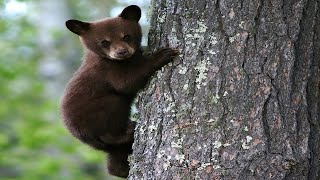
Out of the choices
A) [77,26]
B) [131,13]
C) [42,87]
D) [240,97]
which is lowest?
[42,87]

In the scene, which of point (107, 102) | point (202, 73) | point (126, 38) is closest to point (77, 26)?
point (126, 38)

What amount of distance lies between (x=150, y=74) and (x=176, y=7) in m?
0.41

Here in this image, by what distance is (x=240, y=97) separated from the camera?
3395 mm

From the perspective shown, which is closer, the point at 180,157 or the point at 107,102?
Answer: the point at 180,157

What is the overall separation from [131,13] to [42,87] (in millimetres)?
8894

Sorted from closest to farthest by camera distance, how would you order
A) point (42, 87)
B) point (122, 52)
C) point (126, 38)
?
1. point (122, 52)
2. point (126, 38)
3. point (42, 87)

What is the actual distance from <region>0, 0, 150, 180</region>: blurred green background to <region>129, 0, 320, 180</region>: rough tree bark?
20.5 feet

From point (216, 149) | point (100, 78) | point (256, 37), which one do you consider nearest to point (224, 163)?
point (216, 149)

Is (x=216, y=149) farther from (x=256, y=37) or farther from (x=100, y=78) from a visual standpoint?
(x=100, y=78)

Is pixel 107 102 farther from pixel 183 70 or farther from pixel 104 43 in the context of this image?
pixel 183 70

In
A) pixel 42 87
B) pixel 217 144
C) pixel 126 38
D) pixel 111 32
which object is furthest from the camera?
pixel 42 87

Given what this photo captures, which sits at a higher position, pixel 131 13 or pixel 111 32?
pixel 131 13

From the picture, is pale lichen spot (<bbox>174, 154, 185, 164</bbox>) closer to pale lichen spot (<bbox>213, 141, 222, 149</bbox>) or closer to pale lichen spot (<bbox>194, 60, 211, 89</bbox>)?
pale lichen spot (<bbox>213, 141, 222, 149</bbox>)

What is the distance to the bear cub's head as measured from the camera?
4.50 m
